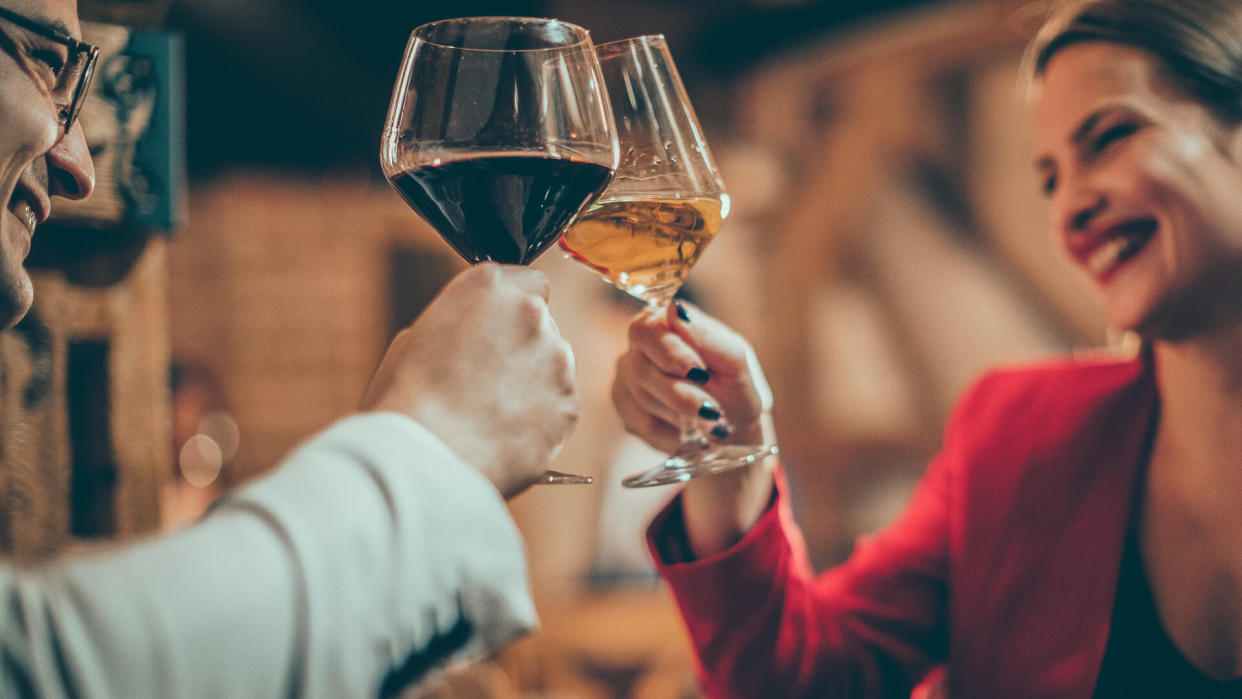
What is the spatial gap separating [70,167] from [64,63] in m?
0.08

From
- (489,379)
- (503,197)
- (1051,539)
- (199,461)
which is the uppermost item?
(503,197)

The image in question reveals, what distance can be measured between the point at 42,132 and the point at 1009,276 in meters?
4.32

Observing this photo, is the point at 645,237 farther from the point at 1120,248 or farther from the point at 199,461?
the point at 199,461

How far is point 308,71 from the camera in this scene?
5051 millimetres

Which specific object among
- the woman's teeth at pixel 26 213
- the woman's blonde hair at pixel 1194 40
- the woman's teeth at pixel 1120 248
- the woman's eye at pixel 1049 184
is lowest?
the woman's teeth at pixel 1120 248

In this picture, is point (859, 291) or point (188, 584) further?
point (859, 291)

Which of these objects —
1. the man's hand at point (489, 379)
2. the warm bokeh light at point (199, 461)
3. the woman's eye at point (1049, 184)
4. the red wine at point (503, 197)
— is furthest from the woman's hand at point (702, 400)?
the warm bokeh light at point (199, 461)

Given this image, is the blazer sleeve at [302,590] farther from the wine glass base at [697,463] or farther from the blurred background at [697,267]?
the blurred background at [697,267]

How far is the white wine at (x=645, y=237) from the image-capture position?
0.88 meters

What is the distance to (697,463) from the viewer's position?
0.91 metres

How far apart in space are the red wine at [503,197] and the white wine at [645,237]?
0.11 meters

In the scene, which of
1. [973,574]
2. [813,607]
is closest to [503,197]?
[813,607]

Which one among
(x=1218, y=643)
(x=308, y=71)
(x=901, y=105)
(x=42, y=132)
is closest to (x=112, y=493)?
(x=42, y=132)

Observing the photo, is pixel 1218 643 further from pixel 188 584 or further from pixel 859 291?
pixel 859 291
